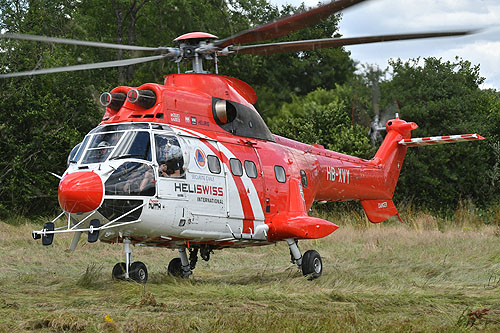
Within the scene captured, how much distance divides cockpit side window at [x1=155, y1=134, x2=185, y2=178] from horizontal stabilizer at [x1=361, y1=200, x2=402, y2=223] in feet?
22.6

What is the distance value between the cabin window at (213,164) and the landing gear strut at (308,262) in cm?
230

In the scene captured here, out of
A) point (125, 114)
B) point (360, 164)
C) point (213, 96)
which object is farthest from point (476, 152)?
point (125, 114)

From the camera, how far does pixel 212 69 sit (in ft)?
104

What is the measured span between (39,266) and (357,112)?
15.7 meters

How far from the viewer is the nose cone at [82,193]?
896 centimetres

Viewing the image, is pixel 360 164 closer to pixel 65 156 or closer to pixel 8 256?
pixel 8 256

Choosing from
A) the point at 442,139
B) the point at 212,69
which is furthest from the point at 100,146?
the point at 212,69

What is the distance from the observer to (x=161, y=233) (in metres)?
9.72

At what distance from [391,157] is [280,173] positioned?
527cm

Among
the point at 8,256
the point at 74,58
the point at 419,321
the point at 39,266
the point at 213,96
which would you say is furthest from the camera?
the point at 74,58

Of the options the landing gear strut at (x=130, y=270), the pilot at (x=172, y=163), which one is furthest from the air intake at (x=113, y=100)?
the landing gear strut at (x=130, y=270)

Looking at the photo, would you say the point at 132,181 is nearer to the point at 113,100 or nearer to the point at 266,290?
the point at 113,100

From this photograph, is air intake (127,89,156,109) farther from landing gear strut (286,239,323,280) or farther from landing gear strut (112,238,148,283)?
landing gear strut (286,239,323,280)

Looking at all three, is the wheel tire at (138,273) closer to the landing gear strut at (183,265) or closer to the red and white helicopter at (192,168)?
the red and white helicopter at (192,168)
